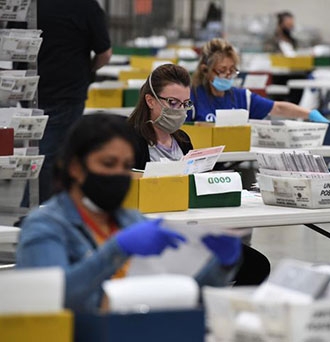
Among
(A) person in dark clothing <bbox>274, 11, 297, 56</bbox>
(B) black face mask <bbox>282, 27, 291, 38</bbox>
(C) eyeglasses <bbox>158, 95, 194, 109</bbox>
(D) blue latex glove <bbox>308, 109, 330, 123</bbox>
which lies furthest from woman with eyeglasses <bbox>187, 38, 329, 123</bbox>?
(B) black face mask <bbox>282, 27, 291, 38</bbox>

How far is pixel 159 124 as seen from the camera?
4.87 meters

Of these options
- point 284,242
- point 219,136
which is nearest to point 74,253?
point 219,136

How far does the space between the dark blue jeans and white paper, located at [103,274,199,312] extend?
413 cm

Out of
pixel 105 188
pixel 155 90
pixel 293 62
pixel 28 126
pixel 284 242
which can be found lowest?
pixel 284 242

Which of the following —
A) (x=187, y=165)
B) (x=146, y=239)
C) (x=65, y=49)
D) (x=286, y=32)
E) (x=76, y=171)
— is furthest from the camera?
(x=286, y=32)

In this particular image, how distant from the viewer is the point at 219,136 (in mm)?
5980

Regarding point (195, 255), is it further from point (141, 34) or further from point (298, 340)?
point (141, 34)

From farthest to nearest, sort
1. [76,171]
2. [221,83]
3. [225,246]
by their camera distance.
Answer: [221,83], [76,171], [225,246]

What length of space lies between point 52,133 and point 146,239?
430cm

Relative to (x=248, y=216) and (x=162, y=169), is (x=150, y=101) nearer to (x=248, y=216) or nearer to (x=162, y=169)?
(x=162, y=169)

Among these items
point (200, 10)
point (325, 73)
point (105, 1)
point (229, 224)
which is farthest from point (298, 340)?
point (200, 10)

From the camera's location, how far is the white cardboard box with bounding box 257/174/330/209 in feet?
14.7

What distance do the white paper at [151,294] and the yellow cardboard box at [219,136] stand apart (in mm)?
3572

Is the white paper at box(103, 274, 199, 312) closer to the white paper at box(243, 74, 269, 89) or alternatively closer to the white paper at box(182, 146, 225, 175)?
the white paper at box(182, 146, 225, 175)
